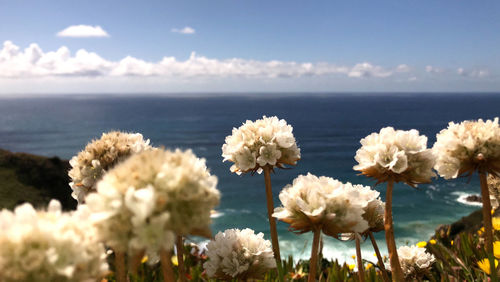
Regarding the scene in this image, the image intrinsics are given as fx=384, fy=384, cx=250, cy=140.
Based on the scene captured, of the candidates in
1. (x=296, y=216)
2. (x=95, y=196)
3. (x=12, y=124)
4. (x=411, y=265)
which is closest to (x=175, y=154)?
(x=95, y=196)

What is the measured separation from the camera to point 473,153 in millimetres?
2672

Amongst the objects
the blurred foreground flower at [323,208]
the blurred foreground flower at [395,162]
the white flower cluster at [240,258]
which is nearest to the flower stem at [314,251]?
the blurred foreground flower at [323,208]

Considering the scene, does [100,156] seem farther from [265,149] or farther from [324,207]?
[324,207]

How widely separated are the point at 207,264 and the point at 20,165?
21.3 metres

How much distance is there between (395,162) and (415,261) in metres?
1.86

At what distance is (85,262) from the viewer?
144 centimetres

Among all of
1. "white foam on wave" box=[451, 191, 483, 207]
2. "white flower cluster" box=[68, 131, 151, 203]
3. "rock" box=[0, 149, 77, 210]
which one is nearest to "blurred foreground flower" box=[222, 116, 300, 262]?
"white flower cluster" box=[68, 131, 151, 203]

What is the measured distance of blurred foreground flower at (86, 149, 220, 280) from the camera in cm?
140

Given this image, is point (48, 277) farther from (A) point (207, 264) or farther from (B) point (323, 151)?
(B) point (323, 151)

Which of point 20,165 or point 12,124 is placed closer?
point 20,165

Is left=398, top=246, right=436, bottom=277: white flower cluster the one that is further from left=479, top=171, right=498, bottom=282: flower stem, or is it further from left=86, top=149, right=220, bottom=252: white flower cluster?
left=86, top=149, right=220, bottom=252: white flower cluster

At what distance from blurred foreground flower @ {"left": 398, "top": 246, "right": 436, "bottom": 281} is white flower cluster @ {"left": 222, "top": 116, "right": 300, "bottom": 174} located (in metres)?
1.51

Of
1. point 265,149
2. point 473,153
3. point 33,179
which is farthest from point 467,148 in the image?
point 33,179

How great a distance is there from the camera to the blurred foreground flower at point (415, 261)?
3.83 m
